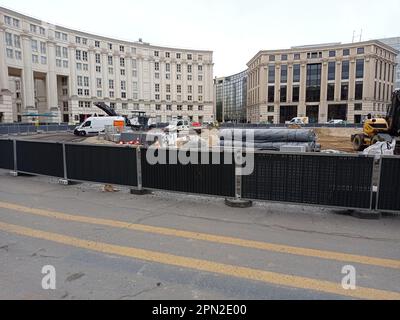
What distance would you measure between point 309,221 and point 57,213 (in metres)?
4.88

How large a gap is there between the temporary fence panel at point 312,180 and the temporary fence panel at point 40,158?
5494mm

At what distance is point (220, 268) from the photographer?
357cm

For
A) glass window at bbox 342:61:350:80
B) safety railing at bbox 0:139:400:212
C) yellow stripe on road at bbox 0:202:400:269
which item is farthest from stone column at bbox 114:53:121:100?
yellow stripe on road at bbox 0:202:400:269

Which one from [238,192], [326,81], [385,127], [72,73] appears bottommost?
[238,192]

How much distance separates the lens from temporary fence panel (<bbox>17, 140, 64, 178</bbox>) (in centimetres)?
814

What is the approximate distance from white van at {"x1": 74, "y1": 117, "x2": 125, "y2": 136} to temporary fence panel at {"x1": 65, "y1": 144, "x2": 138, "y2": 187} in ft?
95.8

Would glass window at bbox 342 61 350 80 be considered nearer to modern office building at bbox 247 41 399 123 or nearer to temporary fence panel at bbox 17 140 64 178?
modern office building at bbox 247 41 399 123

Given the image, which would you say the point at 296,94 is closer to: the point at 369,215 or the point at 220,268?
A: the point at 369,215

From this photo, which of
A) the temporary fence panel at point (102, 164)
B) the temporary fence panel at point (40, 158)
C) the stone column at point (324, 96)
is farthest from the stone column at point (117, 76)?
the temporary fence panel at point (102, 164)

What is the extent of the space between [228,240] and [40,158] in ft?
22.5

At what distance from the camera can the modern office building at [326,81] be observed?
267ft

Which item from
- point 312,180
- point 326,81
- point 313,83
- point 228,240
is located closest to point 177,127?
point 312,180

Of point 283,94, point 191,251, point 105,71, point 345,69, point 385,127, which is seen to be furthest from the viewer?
point 283,94

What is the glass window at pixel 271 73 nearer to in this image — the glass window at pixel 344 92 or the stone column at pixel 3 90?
the glass window at pixel 344 92
